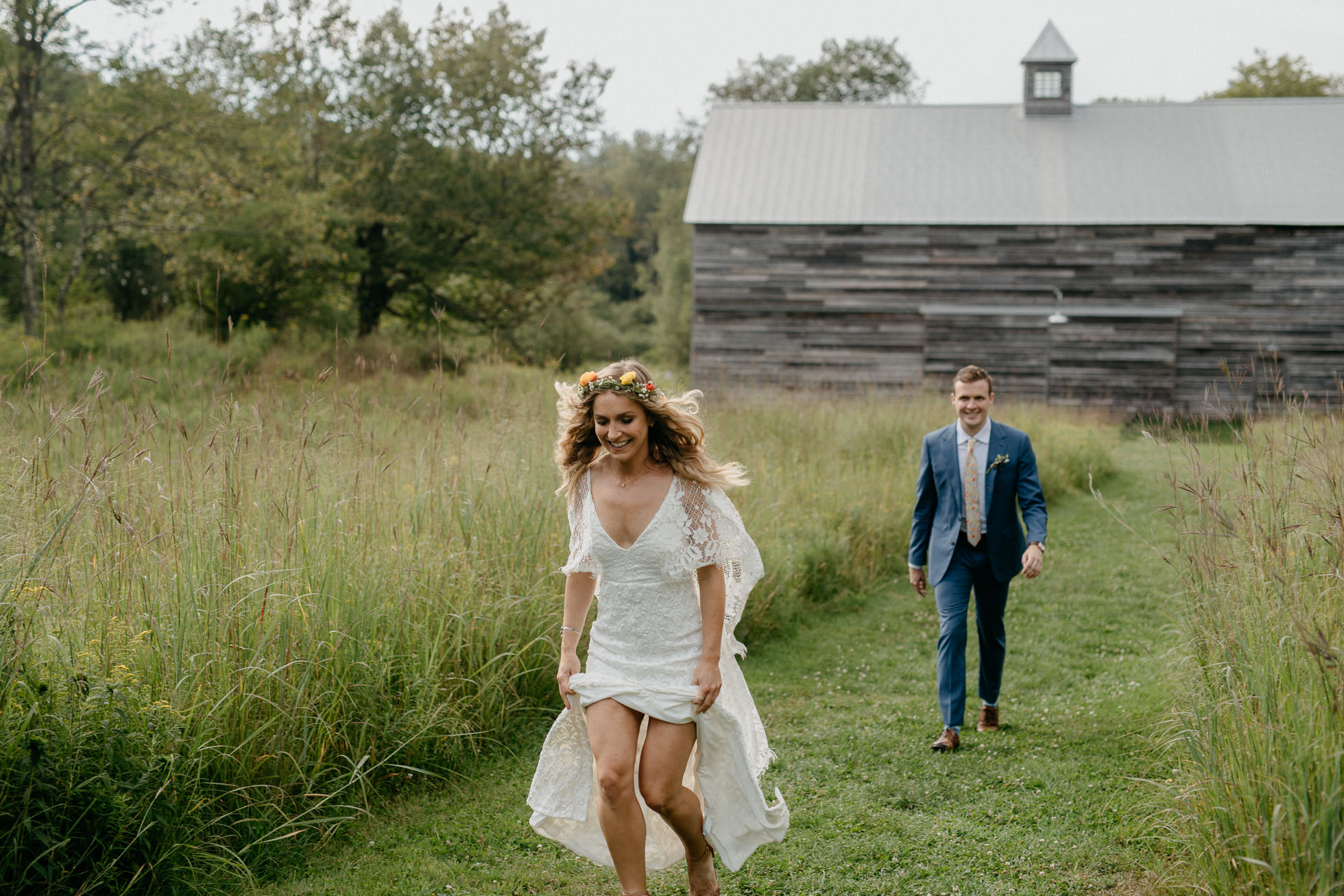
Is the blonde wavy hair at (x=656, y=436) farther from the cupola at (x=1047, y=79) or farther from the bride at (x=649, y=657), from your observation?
the cupola at (x=1047, y=79)

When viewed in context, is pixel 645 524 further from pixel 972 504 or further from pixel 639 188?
pixel 639 188

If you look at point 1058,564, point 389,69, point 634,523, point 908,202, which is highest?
point 389,69

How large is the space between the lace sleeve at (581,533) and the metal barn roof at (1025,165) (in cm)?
2060

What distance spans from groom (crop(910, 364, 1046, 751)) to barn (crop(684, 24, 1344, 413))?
16670 millimetres

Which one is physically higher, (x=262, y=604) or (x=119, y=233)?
(x=119, y=233)

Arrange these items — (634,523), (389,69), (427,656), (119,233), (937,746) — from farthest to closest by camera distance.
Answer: (389,69) → (119,233) → (937,746) → (427,656) → (634,523)

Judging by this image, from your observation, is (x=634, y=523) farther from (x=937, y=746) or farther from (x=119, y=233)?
(x=119, y=233)

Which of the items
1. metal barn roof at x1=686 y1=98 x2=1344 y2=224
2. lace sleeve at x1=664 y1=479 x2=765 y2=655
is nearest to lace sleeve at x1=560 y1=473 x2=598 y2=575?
lace sleeve at x1=664 y1=479 x2=765 y2=655

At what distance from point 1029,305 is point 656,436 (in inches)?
856

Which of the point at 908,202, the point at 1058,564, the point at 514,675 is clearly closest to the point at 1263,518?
the point at 514,675

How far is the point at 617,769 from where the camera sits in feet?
10.9

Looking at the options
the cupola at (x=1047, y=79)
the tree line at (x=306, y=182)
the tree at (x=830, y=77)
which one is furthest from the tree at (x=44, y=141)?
the tree at (x=830, y=77)

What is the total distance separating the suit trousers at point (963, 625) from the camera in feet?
18.5

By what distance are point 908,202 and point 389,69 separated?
532 inches
